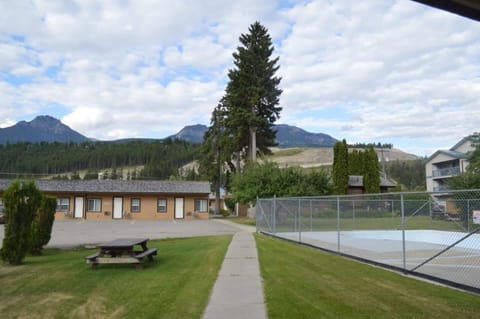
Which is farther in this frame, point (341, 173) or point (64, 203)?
point (341, 173)

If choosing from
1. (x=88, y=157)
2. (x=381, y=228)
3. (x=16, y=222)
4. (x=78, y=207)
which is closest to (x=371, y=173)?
(x=381, y=228)

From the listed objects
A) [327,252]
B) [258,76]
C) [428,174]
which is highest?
[258,76]

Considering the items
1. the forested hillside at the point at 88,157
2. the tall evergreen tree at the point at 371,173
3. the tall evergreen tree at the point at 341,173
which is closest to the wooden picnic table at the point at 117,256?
the tall evergreen tree at the point at 341,173

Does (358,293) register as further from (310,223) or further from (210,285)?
(310,223)

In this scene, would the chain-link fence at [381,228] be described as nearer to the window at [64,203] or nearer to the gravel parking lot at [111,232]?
the gravel parking lot at [111,232]

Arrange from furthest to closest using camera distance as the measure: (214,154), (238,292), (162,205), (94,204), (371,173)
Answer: (214,154)
(371,173)
(162,205)
(94,204)
(238,292)

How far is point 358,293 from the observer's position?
7.45 meters

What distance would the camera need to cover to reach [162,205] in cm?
4419

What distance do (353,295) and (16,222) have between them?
28.8 ft

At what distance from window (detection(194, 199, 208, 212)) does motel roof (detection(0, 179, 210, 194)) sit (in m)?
1.68

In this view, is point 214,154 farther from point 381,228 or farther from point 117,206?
point 381,228

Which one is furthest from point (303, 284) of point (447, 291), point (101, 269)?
point (101, 269)

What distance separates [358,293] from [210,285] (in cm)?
278

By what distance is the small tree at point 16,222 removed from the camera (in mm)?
10852
